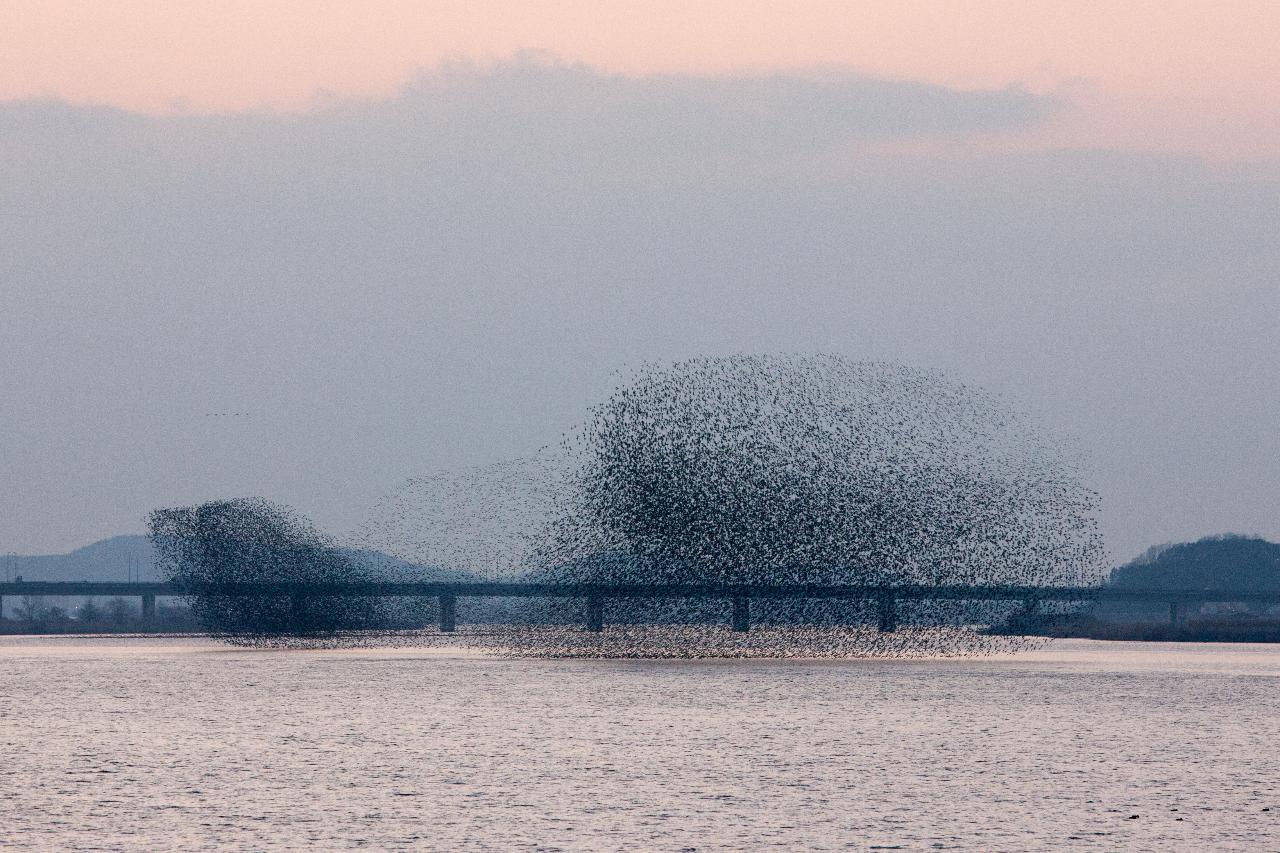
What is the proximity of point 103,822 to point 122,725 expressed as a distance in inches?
828

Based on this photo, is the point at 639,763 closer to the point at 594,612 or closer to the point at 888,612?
the point at 888,612

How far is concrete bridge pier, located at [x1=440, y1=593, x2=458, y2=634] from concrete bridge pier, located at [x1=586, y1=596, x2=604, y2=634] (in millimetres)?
57979

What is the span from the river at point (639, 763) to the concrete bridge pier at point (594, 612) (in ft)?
43.2

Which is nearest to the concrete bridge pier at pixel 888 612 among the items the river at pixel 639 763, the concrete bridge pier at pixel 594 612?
the river at pixel 639 763

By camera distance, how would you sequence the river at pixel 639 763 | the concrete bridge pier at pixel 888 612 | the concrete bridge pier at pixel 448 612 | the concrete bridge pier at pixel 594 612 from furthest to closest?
the concrete bridge pier at pixel 448 612 → the concrete bridge pier at pixel 594 612 → the concrete bridge pier at pixel 888 612 → the river at pixel 639 763

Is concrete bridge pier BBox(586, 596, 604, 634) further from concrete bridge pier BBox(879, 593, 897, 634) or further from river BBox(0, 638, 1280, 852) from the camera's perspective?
concrete bridge pier BBox(879, 593, 897, 634)

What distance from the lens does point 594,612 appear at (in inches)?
4067

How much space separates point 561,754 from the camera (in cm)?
4238

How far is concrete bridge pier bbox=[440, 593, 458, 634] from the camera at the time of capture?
585 ft

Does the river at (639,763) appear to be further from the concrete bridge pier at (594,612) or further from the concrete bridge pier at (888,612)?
the concrete bridge pier at (594,612)

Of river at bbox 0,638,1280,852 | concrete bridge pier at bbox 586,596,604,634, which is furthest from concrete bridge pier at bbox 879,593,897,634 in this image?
concrete bridge pier at bbox 586,596,604,634

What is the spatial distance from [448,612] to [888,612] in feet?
358

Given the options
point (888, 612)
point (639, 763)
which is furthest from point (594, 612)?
point (639, 763)

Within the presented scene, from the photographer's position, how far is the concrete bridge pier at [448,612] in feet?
585
